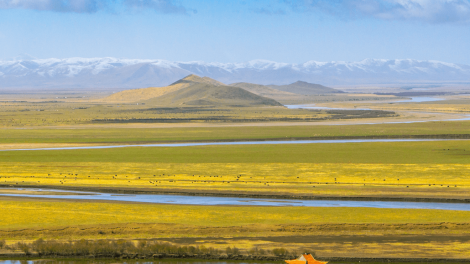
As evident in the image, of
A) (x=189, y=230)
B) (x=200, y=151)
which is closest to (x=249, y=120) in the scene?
(x=200, y=151)

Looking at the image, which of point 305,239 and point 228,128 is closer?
point 305,239

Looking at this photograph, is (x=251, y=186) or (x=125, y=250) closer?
(x=125, y=250)

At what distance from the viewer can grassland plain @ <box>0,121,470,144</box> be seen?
70.2 metres

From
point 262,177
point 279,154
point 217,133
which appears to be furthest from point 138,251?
point 217,133

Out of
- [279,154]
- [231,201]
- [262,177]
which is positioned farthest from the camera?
[279,154]

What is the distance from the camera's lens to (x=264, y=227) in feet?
86.2

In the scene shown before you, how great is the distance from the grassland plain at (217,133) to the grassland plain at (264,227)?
126ft

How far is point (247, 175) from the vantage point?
4219 cm

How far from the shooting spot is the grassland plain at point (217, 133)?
70.2 metres

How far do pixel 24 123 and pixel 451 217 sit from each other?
82736mm

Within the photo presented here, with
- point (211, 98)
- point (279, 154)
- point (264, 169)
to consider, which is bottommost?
point (264, 169)

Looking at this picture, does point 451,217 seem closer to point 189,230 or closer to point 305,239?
point 305,239

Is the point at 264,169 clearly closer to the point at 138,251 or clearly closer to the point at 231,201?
the point at 231,201

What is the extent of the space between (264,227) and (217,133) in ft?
168
